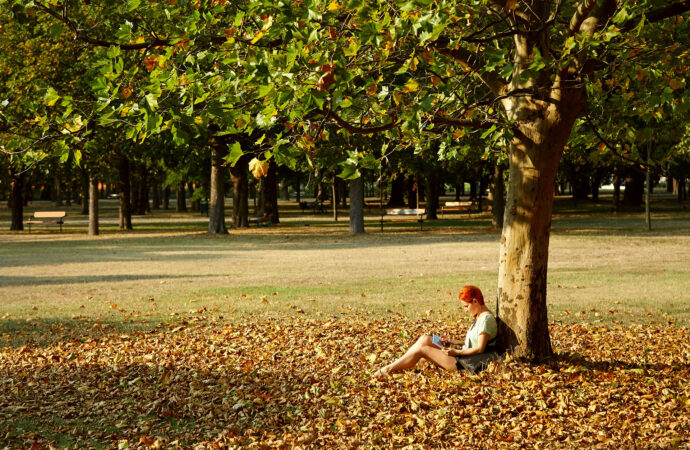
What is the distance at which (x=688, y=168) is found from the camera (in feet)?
180

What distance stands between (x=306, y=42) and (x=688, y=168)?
5536 centimetres

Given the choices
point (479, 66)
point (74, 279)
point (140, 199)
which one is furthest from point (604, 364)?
point (140, 199)

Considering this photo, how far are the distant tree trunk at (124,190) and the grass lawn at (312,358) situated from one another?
53.9 ft

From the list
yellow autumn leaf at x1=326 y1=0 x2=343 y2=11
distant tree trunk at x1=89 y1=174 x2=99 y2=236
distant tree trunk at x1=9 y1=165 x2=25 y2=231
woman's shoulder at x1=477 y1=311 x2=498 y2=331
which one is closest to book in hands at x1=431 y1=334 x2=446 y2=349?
woman's shoulder at x1=477 y1=311 x2=498 y2=331

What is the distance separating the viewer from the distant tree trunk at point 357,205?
1243 inches

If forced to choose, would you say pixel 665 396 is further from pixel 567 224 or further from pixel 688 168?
pixel 688 168

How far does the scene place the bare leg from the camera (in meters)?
7.72

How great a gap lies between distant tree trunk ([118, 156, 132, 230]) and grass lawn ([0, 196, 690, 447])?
16441 mm

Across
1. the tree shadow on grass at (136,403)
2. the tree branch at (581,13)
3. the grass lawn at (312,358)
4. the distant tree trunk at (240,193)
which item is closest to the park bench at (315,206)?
the distant tree trunk at (240,193)

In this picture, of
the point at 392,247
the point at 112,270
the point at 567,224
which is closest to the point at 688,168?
the point at 567,224

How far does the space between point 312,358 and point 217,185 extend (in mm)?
23381

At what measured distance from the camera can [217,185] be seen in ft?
103

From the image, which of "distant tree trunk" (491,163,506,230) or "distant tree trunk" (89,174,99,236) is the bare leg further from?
"distant tree trunk" (89,174,99,236)

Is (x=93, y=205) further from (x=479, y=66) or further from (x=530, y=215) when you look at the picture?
(x=530, y=215)
